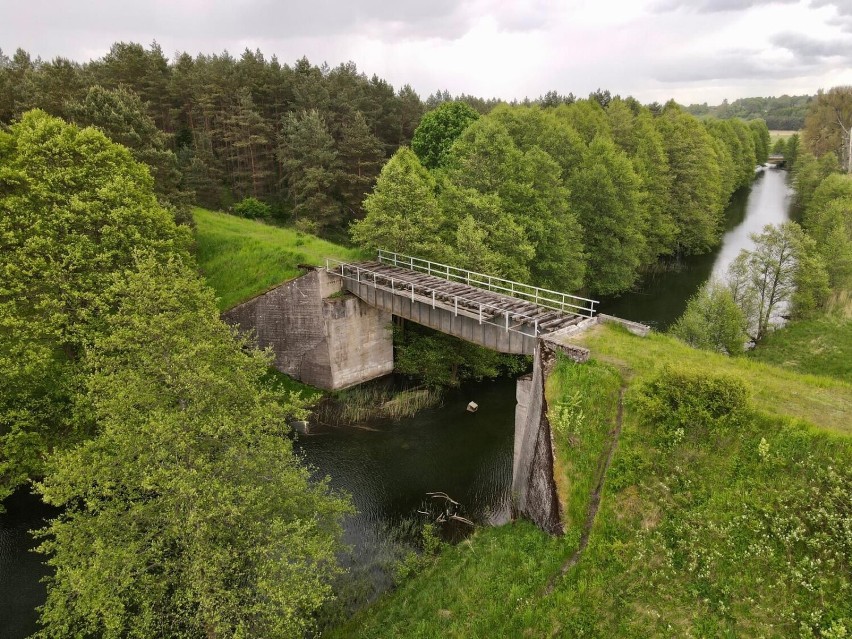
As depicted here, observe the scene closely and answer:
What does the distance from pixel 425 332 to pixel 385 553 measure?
17.5 metres

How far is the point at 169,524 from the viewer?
13656mm

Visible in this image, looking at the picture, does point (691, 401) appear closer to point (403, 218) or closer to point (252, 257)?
point (403, 218)

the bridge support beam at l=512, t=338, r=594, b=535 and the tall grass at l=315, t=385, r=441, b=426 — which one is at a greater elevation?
the bridge support beam at l=512, t=338, r=594, b=535

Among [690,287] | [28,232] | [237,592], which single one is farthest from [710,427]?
[690,287]

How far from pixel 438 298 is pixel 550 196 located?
1509cm

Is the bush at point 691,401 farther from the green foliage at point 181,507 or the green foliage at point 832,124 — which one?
the green foliage at point 832,124

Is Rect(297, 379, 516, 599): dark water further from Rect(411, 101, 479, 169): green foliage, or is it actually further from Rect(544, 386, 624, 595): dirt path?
Rect(411, 101, 479, 169): green foliage

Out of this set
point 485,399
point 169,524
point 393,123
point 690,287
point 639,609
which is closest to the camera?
point 639,609

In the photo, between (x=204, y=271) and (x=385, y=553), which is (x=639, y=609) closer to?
(x=385, y=553)

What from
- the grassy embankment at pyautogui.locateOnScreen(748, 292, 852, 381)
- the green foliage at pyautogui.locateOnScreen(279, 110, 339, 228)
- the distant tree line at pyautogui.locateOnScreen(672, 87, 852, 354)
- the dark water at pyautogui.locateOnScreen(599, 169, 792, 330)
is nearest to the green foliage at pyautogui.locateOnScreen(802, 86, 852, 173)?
the dark water at pyautogui.locateOnScreen(599, 169, 792, 330)

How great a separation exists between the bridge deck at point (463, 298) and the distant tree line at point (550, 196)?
7.85 ft

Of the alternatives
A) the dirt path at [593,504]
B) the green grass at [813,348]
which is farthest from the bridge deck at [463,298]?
the green grass at [813,348]

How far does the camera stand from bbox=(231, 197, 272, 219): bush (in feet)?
171

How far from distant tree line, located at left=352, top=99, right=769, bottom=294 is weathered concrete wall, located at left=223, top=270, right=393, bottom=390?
4.58 meters
